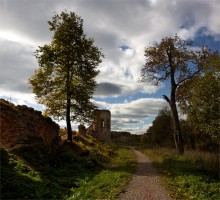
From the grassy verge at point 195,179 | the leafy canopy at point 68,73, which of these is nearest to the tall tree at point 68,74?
the leafy canopy at point 68,73

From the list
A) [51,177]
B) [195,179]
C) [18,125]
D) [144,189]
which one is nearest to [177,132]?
[195,179]

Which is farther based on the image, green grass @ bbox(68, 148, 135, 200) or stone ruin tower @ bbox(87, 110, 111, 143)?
stone ruin tower @ bbox(87, 110, 111, 143)

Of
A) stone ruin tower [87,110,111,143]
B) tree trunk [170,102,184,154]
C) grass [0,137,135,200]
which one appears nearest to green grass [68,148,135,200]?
grass [0,137,135,200]

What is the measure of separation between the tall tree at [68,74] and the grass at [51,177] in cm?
723

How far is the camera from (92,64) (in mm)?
29375

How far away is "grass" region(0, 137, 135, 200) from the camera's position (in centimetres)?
1289

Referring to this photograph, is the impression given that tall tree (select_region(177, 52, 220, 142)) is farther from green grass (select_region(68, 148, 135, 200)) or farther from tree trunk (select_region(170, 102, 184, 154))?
tree trunk (select_region(170, 102, 184, 154))

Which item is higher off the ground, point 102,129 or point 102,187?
point 102,129

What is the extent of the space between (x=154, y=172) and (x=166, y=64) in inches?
543

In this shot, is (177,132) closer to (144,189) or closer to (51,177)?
(144,189)

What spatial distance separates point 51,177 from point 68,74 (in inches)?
561

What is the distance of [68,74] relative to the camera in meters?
28.9

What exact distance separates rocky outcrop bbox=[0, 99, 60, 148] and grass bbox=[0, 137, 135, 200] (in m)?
1.16

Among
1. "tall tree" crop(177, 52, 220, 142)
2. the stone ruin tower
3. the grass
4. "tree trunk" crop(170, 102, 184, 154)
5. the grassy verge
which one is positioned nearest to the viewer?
the grass
